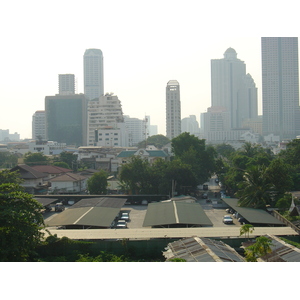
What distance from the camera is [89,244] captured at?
6.08 meters

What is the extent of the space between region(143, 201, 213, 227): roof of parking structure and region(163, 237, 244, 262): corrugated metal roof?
212cm

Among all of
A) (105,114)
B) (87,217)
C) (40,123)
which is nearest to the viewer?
(87,217)

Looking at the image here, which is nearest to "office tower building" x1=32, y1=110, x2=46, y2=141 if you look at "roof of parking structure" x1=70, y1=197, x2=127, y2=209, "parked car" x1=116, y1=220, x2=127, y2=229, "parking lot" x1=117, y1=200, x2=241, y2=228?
"parking lot" x1=117, y1=200, x2=241, y2=228

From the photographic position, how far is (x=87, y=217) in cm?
834

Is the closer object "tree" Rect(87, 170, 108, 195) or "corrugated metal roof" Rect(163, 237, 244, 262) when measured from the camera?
"corrugated metal roof" Rect(163, 237, 244, 262)

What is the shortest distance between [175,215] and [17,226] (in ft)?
13.1

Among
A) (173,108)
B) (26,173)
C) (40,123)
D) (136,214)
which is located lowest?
(136,214)

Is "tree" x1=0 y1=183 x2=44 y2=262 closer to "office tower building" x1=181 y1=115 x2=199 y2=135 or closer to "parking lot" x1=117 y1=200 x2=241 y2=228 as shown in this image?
"parking lot" x1=117 y1=200 x2=241 y2=228

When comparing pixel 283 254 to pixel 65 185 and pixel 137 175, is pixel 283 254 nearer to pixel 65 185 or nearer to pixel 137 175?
pixel 137 175

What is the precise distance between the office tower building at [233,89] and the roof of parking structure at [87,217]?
6307cm

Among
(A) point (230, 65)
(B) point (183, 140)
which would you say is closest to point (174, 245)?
(B) point (183, 140)

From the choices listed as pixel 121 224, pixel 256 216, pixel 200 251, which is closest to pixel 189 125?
pixel 121 224

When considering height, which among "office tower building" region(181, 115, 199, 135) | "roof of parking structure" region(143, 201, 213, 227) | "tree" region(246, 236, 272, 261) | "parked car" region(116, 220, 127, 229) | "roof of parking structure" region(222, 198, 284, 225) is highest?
"office tower building" region(181, 115, 199, 135)

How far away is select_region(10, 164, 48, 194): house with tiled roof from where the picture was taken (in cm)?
1469
